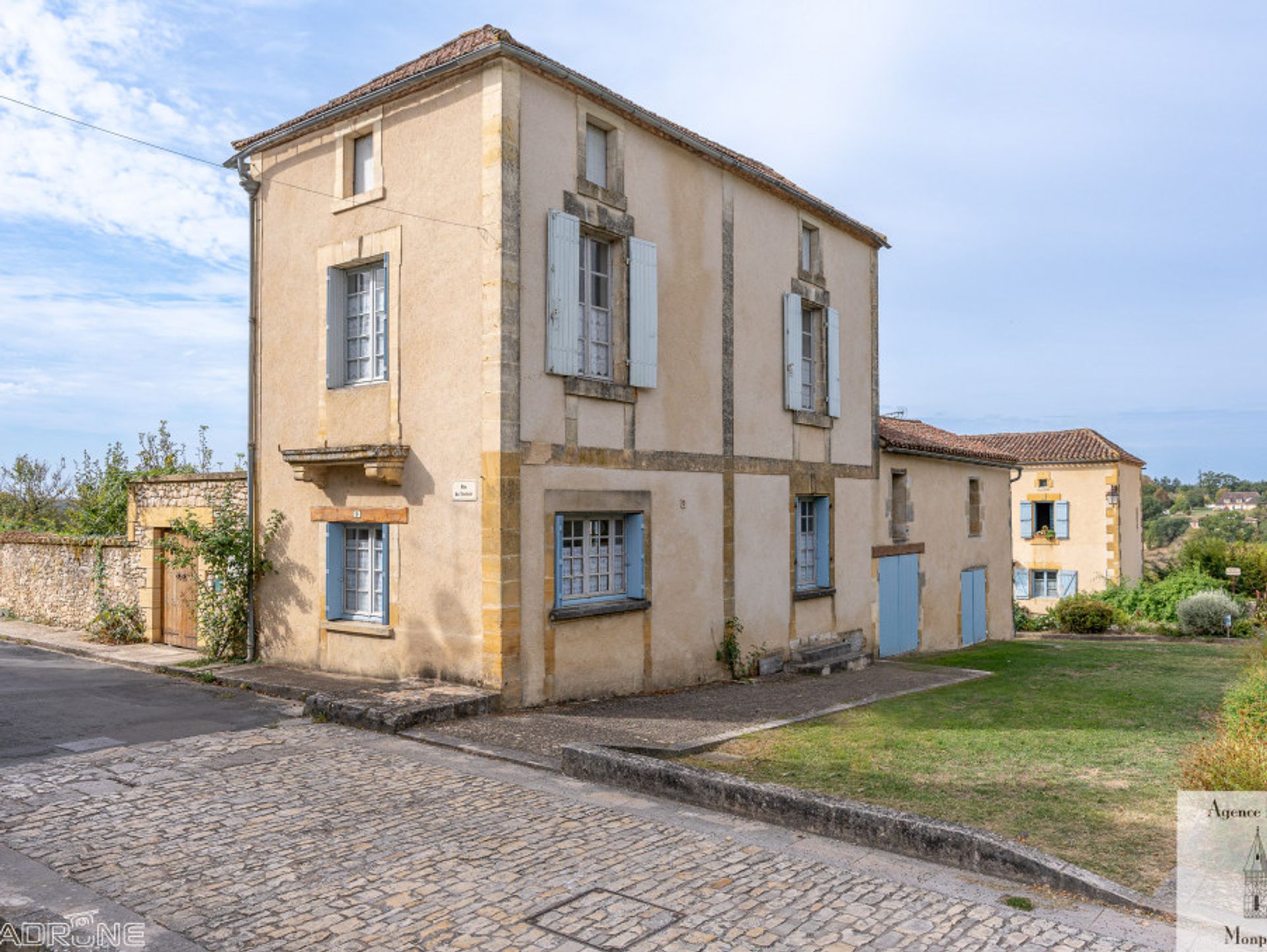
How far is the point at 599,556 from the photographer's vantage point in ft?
34.2

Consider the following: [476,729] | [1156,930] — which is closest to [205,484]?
[476,729]

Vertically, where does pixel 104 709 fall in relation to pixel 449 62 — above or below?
below

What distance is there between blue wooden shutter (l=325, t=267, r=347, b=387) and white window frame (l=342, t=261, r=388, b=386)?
20 mm

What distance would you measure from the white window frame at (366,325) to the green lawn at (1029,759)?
5.86 metres

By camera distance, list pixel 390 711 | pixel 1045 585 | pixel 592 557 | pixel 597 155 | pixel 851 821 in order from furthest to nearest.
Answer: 1. pixel 1045 585
2. pixel 597 155
3. pixel 592 557
4. pixel 390 711
5. pixel 851 821

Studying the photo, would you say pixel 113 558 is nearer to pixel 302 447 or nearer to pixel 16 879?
pixel 302 447

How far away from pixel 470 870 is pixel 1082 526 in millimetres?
30455

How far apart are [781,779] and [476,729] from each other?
2824mm

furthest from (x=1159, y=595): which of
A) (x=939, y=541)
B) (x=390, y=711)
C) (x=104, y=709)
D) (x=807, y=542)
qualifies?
(x=104, y=709)

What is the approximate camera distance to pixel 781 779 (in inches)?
259

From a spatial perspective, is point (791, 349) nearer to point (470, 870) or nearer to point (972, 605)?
point (972, 605)

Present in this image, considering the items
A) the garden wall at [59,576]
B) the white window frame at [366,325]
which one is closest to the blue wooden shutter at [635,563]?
the white window frame at [366,325]

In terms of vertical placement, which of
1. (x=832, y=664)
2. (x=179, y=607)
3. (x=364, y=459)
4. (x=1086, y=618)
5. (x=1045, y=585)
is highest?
(x=364, y=459)

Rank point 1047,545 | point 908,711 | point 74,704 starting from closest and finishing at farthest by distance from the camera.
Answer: point 74,704 < point 908,711 < point 1047,545
